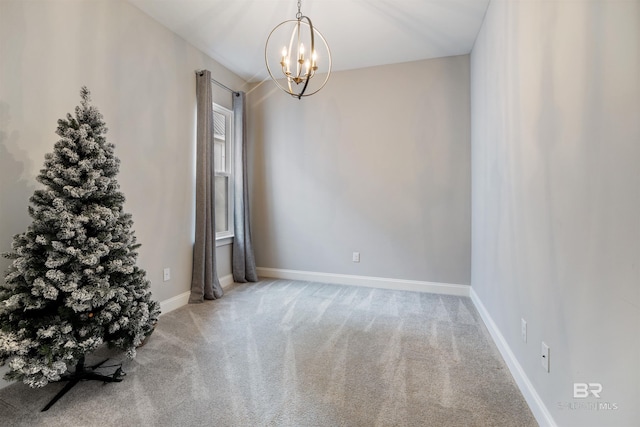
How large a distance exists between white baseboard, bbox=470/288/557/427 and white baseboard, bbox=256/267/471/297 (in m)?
0.95

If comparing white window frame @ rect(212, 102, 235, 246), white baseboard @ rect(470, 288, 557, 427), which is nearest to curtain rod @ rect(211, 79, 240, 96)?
white window frame @ rect(212, 102, 235, 246)

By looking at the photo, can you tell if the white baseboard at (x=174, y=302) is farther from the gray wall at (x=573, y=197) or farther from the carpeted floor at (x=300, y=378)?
the gray wall at (x=573, y=197)

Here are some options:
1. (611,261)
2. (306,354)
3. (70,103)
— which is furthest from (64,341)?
(611,261)

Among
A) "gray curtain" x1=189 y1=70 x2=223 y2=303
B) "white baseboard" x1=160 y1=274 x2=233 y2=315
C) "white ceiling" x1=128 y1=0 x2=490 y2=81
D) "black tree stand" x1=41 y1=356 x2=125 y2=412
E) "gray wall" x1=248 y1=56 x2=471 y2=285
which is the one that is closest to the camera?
"black tree stand" x1=41 y1=356 x2=125 y2=412

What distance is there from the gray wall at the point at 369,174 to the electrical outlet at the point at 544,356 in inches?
88.1

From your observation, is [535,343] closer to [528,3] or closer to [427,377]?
[427,377]

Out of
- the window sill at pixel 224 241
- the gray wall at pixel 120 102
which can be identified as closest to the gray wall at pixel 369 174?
the window sill at pixel 224 241

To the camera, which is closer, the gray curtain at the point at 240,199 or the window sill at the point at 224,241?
the window sill at the point at 224,241


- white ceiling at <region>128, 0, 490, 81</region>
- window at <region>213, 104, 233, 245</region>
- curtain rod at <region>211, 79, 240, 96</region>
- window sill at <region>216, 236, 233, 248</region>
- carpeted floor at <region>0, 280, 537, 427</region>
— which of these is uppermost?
white ceiling at <region>128, 0, 490, 81</region>

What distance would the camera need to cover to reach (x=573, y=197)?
1303mm

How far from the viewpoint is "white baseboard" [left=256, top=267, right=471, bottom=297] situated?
12.5 feet

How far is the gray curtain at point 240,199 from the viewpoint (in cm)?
423

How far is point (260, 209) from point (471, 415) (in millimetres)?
3603

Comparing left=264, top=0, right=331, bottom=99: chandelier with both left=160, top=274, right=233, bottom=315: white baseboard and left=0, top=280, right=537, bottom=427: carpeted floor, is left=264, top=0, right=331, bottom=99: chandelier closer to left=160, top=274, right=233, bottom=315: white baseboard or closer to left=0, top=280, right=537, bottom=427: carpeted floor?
left=0, top=280, right=537, bottom=427: carpeted floor
